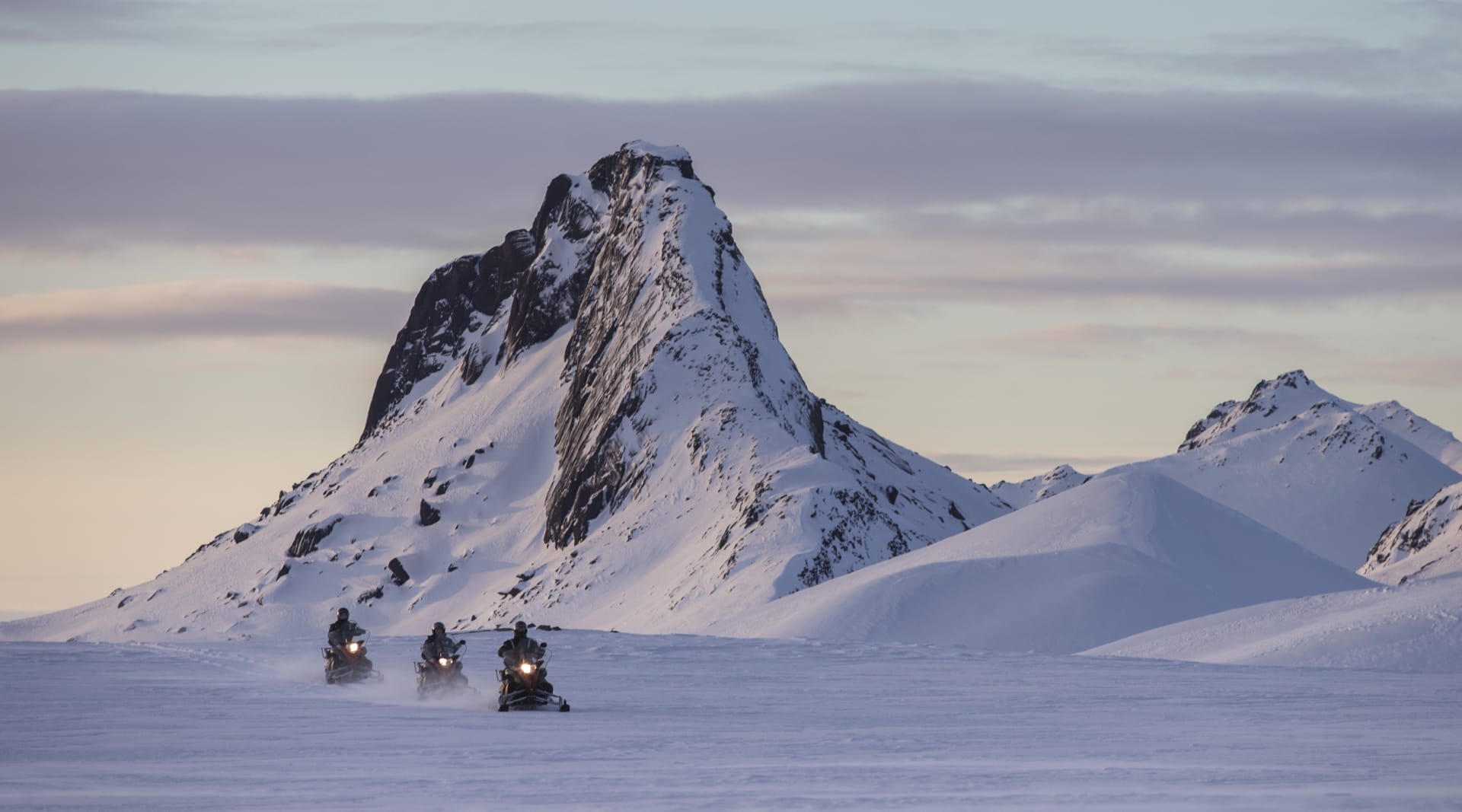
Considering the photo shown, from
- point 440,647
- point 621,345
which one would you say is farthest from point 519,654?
point 621,345

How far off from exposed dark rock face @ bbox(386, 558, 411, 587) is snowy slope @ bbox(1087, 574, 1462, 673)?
129398mm

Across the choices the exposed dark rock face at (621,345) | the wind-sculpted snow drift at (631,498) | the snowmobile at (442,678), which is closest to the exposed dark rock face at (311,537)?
the wind-sculpted snow drift at (631,498)

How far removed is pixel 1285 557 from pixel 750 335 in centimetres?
8363

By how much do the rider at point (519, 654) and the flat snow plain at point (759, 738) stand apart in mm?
684

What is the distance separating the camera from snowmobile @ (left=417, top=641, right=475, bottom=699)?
35906mm

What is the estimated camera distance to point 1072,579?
227 feet

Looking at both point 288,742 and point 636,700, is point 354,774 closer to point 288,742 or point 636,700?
point 288,742

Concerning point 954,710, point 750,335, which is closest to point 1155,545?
point 954,710

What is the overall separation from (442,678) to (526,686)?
3.78m

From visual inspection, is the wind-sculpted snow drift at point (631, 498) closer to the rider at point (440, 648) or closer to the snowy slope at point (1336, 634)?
the snowy slope at point (1336, 634)

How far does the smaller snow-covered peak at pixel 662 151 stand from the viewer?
601 feet

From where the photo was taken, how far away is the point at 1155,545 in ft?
241

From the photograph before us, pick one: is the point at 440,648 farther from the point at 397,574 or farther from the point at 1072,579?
the point at 397,574

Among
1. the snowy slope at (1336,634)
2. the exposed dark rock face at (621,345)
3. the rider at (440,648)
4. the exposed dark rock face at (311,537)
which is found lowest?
the snowy slope at (1336,634)
